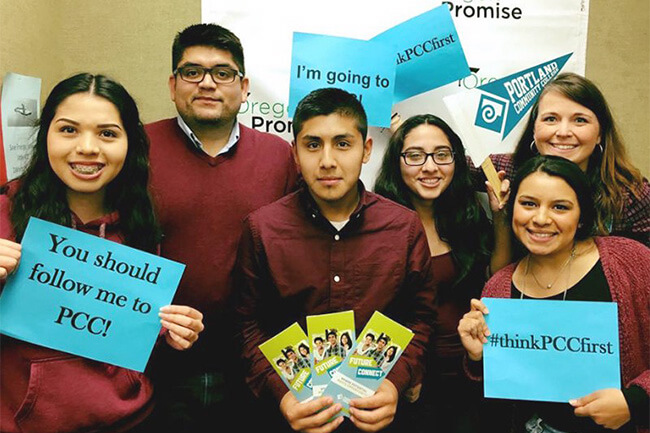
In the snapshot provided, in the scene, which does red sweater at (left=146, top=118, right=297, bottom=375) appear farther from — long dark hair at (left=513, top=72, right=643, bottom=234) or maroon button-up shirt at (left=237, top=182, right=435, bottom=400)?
long dark hair at (left=513, top=72, right=643, bottom=234)

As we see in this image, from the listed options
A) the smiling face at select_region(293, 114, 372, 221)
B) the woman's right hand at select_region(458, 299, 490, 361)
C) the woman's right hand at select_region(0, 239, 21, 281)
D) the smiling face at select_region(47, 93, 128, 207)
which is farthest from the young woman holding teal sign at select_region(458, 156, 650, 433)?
the woman's right hand at select_region(0, 239, 21, 281)

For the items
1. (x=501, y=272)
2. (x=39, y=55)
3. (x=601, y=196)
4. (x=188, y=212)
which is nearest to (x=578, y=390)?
(x=501, y=272)

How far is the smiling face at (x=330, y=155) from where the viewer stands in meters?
1.76

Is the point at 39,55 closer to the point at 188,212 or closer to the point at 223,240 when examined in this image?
the point at 188,212

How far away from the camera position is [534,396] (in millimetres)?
1611

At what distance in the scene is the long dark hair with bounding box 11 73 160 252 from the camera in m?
1.54

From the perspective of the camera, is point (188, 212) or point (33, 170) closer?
point (33, 170)

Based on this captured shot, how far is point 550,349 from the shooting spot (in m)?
1.62

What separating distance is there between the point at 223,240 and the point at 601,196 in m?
1.40

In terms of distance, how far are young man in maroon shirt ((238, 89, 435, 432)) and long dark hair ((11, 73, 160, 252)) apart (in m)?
0.34

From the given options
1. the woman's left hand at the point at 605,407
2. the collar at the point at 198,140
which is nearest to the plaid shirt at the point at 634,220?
the woman's left hand at the point at 605,407

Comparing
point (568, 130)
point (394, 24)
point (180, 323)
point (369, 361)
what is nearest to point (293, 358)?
point (369, 361)

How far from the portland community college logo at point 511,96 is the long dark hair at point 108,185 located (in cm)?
157

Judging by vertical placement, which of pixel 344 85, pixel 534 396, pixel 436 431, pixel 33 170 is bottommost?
pixel 436 431
